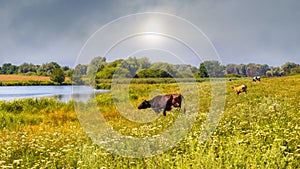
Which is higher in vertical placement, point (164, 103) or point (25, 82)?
point (25, 82)

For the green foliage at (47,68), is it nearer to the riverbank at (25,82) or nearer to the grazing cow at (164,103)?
the riverbank at (25,82)

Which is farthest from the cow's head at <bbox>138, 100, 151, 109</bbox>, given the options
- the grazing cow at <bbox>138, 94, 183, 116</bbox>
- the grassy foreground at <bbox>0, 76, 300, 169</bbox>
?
the grassy foreground at <bbox>0, 76, 300, 169</bbox>

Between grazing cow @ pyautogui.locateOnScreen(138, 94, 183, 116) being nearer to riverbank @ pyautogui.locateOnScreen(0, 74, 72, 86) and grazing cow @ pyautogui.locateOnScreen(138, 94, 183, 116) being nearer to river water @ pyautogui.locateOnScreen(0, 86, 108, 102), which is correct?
river water @ pyautogui.locateOnScreen(0, 86, 108, 102)

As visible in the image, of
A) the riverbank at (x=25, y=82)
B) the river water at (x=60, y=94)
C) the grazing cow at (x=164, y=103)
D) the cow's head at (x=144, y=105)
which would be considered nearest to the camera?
the grazing cow at (x=164, y=103)

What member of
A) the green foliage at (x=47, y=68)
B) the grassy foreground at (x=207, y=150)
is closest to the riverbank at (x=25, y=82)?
the green foliage at (x=47, y=68)

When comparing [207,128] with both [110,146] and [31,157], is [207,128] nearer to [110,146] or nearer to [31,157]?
[110,146]

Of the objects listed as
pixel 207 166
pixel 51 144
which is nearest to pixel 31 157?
pixel 51 144

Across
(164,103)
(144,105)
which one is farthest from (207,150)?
(144,105)

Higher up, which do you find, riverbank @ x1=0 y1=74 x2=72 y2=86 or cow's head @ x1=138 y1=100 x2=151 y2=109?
riverbank @ x1=0 y1=74 x2=72 y2=86

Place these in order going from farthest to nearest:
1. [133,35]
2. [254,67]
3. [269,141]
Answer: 1. [254,67]
2. [133,35]
3. [269,141]

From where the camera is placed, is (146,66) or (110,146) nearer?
(110,146)

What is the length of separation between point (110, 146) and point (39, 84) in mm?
75678

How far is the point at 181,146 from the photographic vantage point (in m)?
7.06

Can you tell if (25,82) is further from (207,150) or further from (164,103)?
(207,150)
